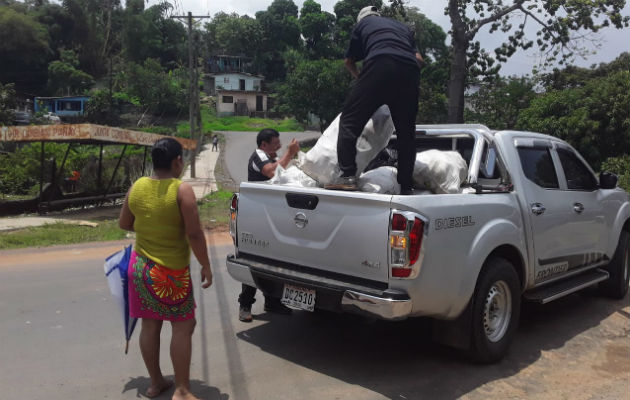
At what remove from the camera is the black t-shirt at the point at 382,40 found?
→ 4.28m

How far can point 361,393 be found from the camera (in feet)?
12.4

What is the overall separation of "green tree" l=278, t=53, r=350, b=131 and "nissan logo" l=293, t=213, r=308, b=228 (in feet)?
155

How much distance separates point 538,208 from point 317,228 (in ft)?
6.94

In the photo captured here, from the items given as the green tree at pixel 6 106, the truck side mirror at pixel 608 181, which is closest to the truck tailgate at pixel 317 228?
the truck side mirror at pixel 608 181

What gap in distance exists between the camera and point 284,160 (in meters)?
4.94

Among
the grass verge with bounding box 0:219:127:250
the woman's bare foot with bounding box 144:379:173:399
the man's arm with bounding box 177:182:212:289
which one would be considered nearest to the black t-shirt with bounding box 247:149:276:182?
the man's arm with bounding box 177:182:212:289

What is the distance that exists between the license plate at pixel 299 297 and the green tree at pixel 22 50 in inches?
2722

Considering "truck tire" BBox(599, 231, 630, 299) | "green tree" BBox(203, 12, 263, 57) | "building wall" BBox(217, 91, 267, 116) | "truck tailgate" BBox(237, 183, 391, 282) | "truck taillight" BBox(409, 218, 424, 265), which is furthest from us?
"green tree" BBox(203, 12, 263, 57)

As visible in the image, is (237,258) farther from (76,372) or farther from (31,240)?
(31,240)

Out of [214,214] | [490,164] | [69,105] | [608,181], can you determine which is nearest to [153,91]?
[69,105]

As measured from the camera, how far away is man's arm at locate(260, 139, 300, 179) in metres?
4.90

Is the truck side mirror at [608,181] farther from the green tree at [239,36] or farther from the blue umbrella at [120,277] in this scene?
the green tree at [239,36]

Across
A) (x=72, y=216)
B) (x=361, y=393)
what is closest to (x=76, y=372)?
(x=361, y=393)

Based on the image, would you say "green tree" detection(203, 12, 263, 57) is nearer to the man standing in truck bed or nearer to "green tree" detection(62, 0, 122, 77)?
"green tree" detection(62, 0, 122, 77)
